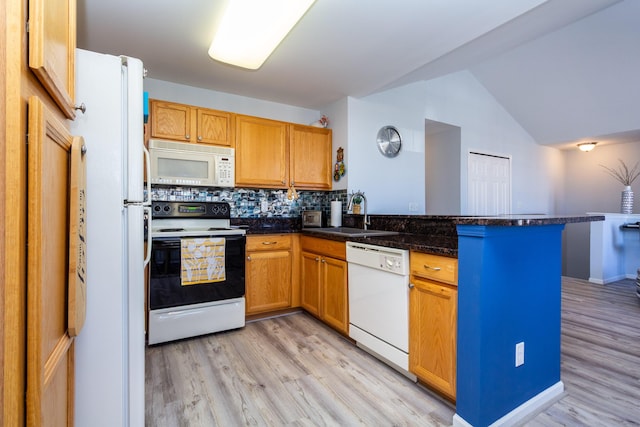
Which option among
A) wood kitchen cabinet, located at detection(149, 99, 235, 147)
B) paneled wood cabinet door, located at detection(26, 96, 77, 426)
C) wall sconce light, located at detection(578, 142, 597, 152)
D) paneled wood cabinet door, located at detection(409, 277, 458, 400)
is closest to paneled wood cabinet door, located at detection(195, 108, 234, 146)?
wood kitchen cabinet, located at detection(149, 99, 235, 147)

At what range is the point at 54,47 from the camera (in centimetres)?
79

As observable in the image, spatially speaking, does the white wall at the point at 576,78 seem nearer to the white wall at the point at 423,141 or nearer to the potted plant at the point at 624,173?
the white wall at the point at 423,141

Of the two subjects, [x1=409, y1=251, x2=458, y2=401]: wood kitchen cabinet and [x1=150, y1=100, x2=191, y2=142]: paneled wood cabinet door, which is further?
[x1=150, y1=100, x2=191, y2=142]: paneled wood cabinet door

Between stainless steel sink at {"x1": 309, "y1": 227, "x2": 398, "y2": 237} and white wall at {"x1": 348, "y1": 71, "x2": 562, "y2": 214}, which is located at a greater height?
white wall at {"x1": 348, "y1": 71, "x2": 562, "y2": 214}

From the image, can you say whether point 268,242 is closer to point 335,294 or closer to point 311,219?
point 311,219

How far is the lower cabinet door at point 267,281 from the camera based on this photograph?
9.59ft

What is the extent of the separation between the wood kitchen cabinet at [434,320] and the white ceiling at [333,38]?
1.57 metres

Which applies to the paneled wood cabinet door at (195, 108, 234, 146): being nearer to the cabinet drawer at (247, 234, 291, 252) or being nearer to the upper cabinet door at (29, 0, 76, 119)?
the cabinet drawer at (247, 234, 291, 252)

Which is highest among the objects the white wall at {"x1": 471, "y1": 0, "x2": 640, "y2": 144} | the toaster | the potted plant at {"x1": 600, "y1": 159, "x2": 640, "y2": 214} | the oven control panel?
the white wall at {"x1": 471, "y1": 0, "x2": 640, "y2": 144}

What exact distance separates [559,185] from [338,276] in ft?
19.3

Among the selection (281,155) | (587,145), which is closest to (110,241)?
(281,155)

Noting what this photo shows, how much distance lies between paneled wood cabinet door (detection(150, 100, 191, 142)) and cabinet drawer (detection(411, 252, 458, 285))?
225 centimetres

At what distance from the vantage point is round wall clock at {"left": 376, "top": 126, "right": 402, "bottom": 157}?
3.57 metres

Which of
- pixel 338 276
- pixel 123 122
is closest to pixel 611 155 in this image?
pixel 338 276
